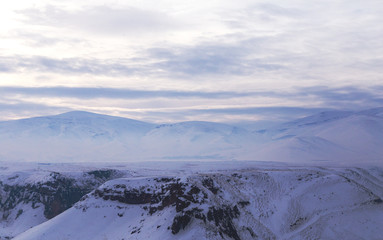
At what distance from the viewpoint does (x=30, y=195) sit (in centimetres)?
12656

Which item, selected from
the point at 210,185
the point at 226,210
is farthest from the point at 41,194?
the point at 226,210

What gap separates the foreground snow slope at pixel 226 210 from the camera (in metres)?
77.0

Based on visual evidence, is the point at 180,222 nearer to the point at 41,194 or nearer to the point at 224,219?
the point at 224,219

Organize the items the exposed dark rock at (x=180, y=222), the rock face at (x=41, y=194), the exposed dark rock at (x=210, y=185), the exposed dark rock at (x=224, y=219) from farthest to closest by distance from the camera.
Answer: the rock face at (x=41, y=194) < the exposed dark rock at (x=210, y=185) < the exposed dark rock at (x=224, y=219) < the exposed dark rock at (x=180, y=222)

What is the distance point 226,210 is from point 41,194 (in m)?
71.6

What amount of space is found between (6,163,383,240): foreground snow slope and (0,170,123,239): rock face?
3337cm

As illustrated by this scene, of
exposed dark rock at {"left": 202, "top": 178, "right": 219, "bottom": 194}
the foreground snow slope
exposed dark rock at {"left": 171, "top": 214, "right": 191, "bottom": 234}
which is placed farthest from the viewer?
exposed dark rock at {"left": 202, "top": 178, "right": 219, "bottom": 194}

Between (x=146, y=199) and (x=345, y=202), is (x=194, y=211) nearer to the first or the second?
Result: (x=146, y=199)

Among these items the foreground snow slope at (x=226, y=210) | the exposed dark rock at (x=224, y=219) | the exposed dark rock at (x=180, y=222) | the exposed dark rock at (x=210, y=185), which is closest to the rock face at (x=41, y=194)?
the foreground snow slope at (x=226, y=210)

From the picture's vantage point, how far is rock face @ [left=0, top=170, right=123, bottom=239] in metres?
120

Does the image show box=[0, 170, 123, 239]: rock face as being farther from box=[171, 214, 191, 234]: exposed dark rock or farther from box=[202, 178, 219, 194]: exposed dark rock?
box=[171, 214, 191, 234]: exposed dark rock

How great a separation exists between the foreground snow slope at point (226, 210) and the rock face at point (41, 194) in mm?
33373

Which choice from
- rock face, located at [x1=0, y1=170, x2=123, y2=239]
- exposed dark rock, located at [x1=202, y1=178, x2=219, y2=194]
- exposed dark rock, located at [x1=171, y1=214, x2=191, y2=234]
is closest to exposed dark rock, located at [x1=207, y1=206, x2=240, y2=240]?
exposed dark rock, located at [x1=171, y1=214, x2=191, y2=234]

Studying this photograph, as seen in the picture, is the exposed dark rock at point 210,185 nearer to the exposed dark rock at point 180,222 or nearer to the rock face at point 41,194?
the exposed dark rock at point 180,222
